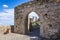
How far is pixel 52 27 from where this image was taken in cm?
721

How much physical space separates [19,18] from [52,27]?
3.19 metres

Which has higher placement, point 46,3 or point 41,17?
point 46,3

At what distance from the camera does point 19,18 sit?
948 cm

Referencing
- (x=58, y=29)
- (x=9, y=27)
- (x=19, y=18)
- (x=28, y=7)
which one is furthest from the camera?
(x=9, y=27)

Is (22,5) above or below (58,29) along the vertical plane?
above

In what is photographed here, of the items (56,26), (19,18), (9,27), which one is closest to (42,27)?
(56,26)

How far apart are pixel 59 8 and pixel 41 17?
1329 millimetres

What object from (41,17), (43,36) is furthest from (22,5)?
(43,36)

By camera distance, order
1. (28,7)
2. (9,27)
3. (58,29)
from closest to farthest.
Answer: (58,29), (28,7), (9,27)

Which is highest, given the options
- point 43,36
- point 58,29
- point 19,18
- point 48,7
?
point 48,7

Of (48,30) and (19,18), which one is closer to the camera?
(48,30)

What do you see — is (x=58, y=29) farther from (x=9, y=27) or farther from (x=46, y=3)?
(x=9, y=27)

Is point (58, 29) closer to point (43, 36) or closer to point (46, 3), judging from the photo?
point (43, 36)

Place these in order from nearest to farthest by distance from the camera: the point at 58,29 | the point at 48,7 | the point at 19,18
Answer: the point at 58,29 → the point at 48,7 → the point at 19,18
